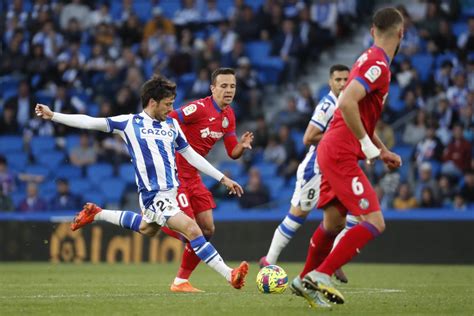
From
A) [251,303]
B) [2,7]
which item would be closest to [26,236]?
[2,7]

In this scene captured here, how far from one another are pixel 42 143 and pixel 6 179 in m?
1.81

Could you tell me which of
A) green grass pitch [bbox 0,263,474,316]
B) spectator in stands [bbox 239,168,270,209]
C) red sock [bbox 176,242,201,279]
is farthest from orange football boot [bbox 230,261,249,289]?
spectator in stands [bbox 239,168,270,209]

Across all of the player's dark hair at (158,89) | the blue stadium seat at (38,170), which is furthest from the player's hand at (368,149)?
the blue stadium seat at (38,170)

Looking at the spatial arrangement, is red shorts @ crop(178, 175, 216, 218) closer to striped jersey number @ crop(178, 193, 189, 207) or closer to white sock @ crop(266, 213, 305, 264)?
striped jersey number @ crop(178, 193, 189, 207)

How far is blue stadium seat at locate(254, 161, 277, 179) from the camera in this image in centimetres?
2025

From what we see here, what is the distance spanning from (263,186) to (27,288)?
8.75m

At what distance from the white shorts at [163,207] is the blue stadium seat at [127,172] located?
1124cm

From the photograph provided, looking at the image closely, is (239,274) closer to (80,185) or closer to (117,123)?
(117,123)

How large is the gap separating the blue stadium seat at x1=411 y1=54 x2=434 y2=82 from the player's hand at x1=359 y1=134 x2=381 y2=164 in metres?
13.1

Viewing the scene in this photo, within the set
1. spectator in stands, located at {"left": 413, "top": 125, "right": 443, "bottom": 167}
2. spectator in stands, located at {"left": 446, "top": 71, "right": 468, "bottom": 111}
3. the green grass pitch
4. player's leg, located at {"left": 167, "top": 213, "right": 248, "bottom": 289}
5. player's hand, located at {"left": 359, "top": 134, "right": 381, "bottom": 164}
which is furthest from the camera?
spectator in stands, located at {"left": 446, "top": 71, "right": 468, "bottom": 111}

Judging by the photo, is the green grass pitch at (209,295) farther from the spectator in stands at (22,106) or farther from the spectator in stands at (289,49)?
the spectator in stands at (22,106)

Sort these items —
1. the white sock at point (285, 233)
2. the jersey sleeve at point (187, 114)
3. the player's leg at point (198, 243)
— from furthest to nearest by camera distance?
the white sock at point (285, 233)
the jersey sleeve at point (187, 114)
the player's leg at point (198, 243)

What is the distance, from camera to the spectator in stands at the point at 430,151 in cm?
1856

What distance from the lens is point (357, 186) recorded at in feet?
26.5
